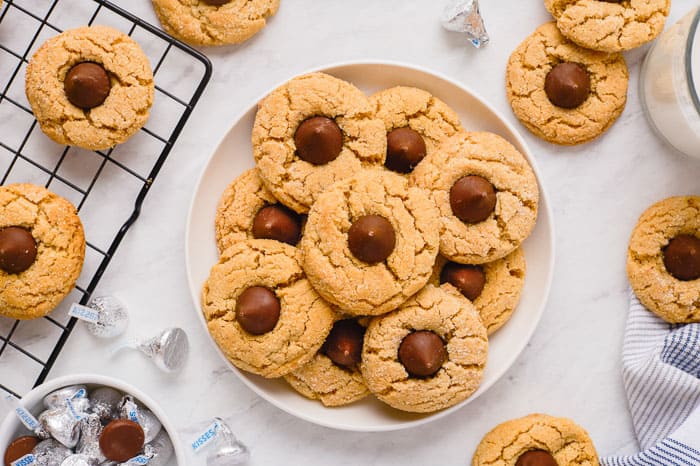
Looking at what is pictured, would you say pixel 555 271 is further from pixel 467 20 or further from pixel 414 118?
pixel 467 20

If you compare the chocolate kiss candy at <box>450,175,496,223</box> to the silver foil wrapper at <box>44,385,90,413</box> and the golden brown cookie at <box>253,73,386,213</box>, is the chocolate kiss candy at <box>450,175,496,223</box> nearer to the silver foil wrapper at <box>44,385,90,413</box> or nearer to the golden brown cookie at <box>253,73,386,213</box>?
the golden brown cookie at <box>253,73,386,213</box>

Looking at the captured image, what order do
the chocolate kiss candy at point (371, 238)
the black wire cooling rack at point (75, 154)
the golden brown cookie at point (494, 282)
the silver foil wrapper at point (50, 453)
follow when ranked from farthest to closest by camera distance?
the black wire cooling rack at point (75, 154) → the golden brown cookie at point (494, 282) → the silver foil wrapper at point (50, 453) → the chocolate kiss candy at point (371, 238)

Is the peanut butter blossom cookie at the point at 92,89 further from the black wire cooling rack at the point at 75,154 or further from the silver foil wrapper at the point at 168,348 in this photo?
the silver foil wrapper at the point at 168,348

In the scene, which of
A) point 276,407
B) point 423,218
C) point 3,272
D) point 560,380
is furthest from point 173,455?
point 560,380

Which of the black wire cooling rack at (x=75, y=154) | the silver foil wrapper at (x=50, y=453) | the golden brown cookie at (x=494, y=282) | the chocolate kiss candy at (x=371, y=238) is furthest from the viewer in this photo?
the black wire cooling rack at (x=75, y=154)

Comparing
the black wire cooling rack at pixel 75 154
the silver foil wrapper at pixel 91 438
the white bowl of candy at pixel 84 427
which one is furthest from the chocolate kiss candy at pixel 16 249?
the silver foil wrapper at pixel 91 438

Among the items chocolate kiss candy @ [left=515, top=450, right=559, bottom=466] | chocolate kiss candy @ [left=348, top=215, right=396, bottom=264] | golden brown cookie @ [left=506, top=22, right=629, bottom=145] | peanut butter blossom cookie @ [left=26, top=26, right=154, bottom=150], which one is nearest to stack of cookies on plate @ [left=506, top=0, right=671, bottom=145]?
golden brown cookie @ [left=506, top=22, right=629, bottom=145]

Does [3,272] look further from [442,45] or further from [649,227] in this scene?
[649,227]

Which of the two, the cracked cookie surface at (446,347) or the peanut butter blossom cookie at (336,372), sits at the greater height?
the cracked cookie surface at (446,347)
